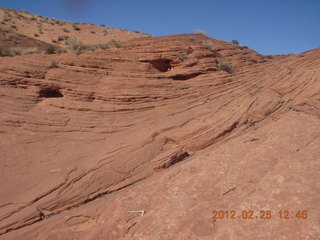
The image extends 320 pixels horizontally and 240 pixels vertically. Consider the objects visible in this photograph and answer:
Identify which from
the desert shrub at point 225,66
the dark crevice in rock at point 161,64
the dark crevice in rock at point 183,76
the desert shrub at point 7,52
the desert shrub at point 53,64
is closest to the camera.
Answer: the desert shrub at point 53,64

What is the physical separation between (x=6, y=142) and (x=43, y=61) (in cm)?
323

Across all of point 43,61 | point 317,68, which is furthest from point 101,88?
point 317,68

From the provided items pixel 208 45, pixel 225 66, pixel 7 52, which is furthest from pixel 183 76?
pixel 7 52

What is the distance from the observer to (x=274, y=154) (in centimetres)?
610

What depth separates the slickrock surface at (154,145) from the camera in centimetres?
460

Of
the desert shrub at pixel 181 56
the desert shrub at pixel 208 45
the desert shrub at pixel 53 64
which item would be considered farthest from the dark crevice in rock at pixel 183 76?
the desert shrub at pixel 53 64

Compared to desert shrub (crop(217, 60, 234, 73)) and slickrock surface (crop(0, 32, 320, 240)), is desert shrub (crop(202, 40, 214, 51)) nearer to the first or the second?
slickrock surface (crop(0, 32, 320, 240))

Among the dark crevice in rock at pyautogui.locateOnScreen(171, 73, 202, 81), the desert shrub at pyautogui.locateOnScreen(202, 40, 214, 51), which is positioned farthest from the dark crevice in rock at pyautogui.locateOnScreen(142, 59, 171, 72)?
the desert shrub at pyautogui.locateOnScreen(202, 40, 214, 51)

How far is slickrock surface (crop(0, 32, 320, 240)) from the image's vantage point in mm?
4602

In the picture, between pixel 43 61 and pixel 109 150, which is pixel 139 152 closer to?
pixel 109 150

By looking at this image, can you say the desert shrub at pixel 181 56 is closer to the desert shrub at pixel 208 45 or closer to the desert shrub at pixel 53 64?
the desert shrub at pixel 208 45

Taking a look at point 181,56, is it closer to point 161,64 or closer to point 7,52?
point 161,64

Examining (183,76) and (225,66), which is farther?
(225,66)

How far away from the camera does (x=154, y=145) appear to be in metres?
7.08
